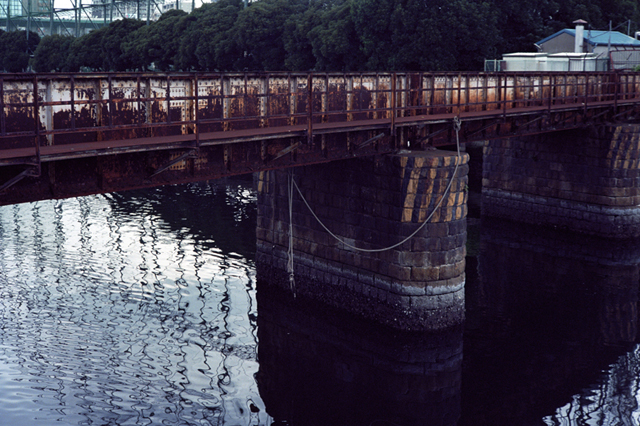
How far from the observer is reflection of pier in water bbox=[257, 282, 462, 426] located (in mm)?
17672

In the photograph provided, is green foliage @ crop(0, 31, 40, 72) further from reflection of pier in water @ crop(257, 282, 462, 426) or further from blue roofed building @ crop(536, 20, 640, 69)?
reflection of pier in water @ crop(257, 282, 462, 426)

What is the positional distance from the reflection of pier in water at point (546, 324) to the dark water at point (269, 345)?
0.22ft

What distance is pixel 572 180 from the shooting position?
34062mm

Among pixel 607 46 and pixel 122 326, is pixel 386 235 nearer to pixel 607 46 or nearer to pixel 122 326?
pixel 122 326

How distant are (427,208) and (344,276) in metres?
3.96

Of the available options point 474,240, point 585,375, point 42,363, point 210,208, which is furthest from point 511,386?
point 210,208

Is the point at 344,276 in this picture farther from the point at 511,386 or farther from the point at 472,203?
the point at 472,203

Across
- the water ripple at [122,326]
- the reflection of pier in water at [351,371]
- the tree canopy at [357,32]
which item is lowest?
the reflection of pier in water at [351,371]

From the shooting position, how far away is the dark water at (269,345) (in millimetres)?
17453

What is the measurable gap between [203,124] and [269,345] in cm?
751

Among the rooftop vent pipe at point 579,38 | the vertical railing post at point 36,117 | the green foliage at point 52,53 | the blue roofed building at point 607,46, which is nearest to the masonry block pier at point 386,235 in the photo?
the vertical railing post at point 36,117

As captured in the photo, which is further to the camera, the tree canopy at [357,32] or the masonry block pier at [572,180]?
the tree canopy at [357,32]

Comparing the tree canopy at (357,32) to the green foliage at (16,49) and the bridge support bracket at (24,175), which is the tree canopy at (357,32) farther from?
the bridge support bracket at (24,175)

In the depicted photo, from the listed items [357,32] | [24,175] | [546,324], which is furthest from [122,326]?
[357,32]
